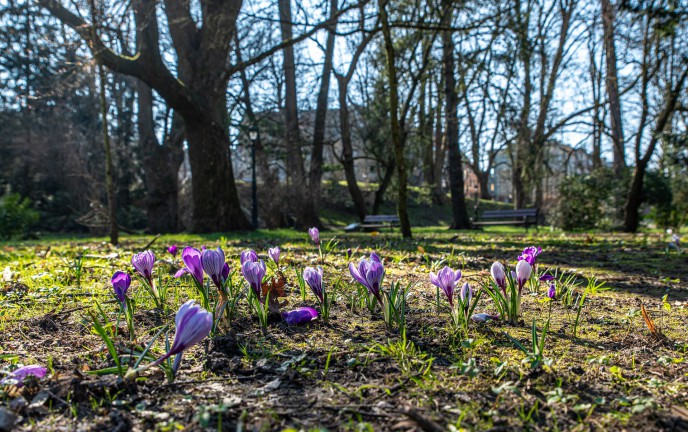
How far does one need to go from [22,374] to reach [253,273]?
3.03ft

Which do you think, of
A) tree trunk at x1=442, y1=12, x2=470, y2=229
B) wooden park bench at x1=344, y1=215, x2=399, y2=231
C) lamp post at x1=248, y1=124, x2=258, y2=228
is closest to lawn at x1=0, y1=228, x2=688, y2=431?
wooden park bench at x1=344, y1=215, x2=399, y2=231

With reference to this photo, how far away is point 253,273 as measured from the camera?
2223 millimetres

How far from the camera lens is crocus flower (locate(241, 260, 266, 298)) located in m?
2.18

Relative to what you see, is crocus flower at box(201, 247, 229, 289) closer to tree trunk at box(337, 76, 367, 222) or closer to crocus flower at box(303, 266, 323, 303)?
crocus flower at box(303, 266, 323, 303)

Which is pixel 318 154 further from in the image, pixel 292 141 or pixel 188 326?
pixel 188 326

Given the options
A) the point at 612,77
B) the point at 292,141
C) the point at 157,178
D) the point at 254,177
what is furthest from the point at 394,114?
the point at 157,178

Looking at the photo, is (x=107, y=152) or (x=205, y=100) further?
(x=205, y=100)

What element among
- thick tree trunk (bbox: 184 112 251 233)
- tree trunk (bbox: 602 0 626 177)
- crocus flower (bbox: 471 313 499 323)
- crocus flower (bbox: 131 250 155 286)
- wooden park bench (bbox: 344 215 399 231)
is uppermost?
tree trunk (bbox: 602 0 626 177)

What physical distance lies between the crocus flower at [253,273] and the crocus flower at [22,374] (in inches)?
32.5

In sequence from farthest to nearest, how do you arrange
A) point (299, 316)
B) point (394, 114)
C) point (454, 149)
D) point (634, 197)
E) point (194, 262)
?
point (454, 149) → point (634, 197) → point (394, 114) → point (299, 316) → point (194, 262)

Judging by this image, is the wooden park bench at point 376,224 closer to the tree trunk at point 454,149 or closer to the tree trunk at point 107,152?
the tree trunk at point 454,149

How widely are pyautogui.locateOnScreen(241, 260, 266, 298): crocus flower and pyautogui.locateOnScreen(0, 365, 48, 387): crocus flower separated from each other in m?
0.83

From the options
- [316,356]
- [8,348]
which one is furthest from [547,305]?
[8,348]

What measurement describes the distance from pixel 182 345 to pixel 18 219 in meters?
17.4
